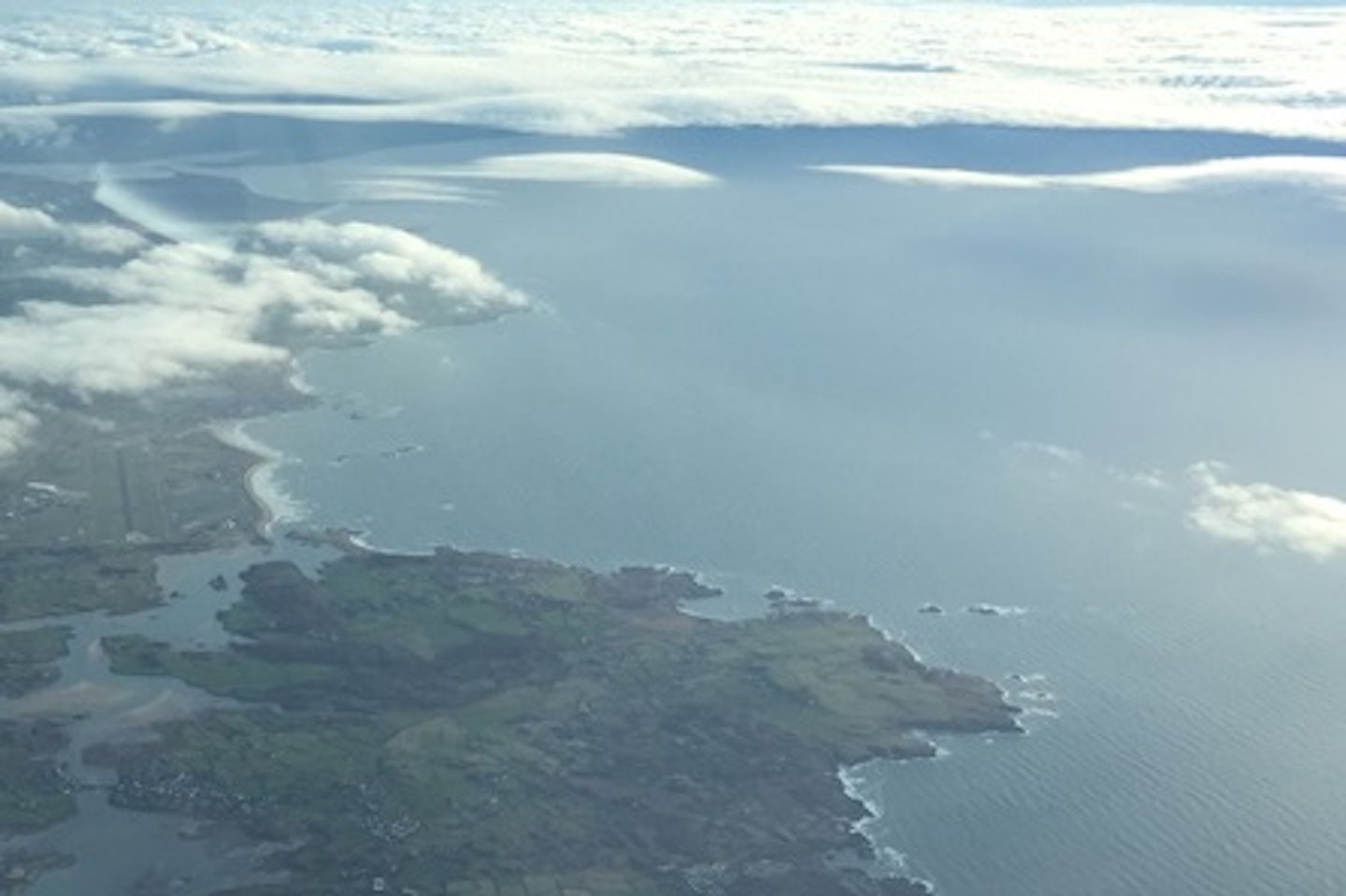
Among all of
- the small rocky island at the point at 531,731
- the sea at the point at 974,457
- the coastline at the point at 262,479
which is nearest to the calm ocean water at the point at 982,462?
the sea at the point at 974,457

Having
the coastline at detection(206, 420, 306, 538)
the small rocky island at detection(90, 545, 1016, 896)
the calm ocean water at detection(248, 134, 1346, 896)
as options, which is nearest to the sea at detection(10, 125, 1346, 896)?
the calm ocean water at detection(248, 134, 1346, 896)

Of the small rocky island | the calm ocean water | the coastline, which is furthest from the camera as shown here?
the coastline

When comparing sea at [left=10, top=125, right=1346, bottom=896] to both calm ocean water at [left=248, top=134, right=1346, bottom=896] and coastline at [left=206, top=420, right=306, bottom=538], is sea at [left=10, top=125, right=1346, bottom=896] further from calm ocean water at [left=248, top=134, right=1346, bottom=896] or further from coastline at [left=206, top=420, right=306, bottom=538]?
coastline at [left=206, top=420, right=306, bottom=538]

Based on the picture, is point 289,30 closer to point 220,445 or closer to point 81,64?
point 81,64

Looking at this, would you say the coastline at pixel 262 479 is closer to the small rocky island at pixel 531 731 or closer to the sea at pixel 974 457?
the sea at pixel 974 457

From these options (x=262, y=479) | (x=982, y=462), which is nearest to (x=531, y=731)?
(x=262, y=479)
